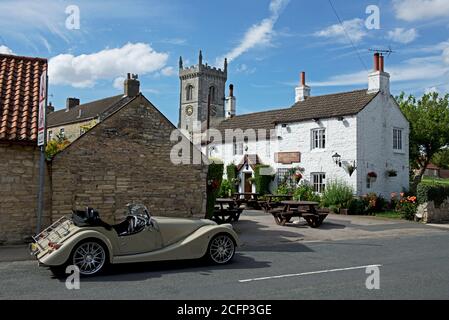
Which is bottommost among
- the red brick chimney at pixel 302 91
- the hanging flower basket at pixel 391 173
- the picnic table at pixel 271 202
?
the picnic table at pixel 271 202

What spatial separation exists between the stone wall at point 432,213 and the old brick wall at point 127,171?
11.2 metres

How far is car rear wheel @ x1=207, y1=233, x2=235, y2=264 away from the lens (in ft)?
28.8

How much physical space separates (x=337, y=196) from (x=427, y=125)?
14.0 m

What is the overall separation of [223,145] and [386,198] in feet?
38.7

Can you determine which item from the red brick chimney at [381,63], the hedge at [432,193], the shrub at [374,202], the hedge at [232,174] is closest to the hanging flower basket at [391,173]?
the shrub at [374,202]

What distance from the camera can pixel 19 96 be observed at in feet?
39.7

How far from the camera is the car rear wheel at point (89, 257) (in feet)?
24.7

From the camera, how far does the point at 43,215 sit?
11.3 meters

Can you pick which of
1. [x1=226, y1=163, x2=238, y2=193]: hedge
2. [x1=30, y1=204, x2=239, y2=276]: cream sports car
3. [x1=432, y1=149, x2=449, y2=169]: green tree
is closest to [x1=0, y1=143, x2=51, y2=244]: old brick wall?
[x1=30, y1=204, x2=239, y2=276]: cream sports car

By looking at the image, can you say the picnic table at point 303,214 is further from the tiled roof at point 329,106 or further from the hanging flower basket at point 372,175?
the tiled roof at point 329,106

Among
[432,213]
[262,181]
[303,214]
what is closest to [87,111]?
[262,181]

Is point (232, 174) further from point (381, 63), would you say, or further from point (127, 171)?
point (127, 171)
